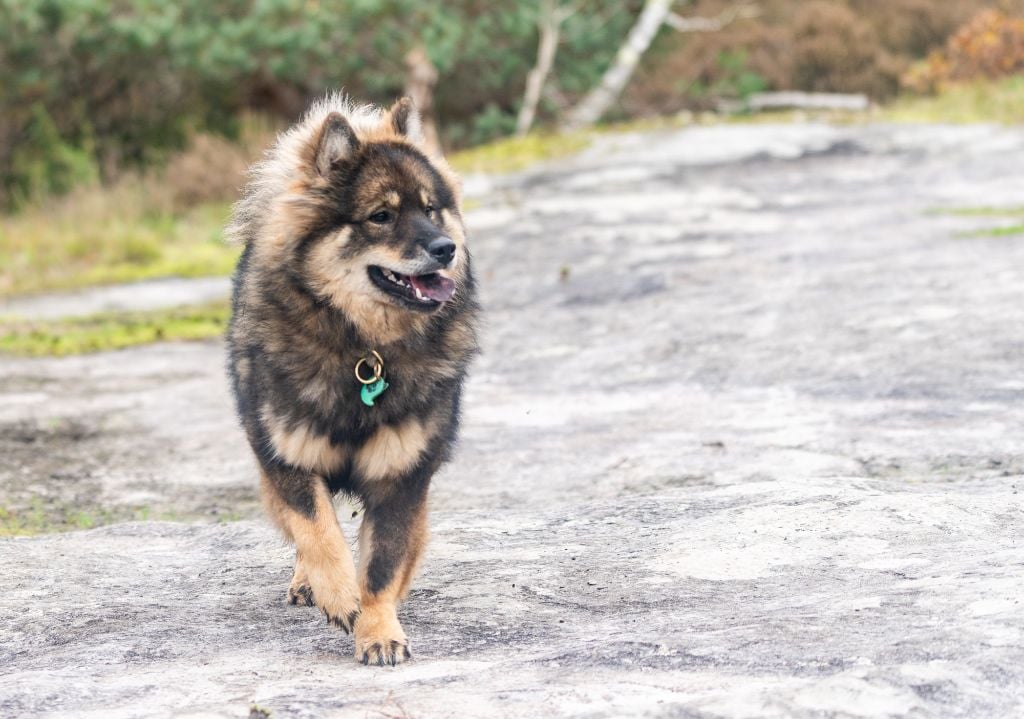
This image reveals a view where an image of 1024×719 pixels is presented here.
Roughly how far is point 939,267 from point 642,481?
200 inches

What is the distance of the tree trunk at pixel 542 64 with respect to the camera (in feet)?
69.9

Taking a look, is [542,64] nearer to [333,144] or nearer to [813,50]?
[813,50]

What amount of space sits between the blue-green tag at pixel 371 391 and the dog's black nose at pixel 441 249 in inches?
21.0

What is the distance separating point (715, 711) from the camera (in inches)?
157

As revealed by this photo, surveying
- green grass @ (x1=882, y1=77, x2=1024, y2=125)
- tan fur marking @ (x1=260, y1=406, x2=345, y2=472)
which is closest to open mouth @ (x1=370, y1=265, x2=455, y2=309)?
tan fur marking @ (x1=260, y1=406, x2=345, y2=472)

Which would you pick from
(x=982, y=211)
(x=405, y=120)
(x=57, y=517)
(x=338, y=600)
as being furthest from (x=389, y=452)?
(x=982, y=211)

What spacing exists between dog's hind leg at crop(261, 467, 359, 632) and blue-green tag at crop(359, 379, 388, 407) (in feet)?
1.17

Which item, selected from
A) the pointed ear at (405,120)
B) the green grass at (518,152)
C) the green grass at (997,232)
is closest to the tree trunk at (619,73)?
the green grass at (518,152)

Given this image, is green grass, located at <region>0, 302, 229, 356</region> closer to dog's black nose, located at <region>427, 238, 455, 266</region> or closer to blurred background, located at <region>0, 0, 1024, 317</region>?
blurred background, located at <region>0, 0, 1024, 317</region>

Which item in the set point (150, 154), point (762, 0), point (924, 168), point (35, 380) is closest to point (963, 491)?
point (35, 380)

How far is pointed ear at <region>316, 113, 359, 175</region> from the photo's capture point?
5355 millimetres

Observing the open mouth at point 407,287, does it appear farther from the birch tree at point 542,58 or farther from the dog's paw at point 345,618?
the birch tree at point 542,58

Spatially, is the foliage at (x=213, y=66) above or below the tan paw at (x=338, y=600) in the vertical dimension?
above

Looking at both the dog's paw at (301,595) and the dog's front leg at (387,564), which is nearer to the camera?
the dog's front leg at (387,564)
